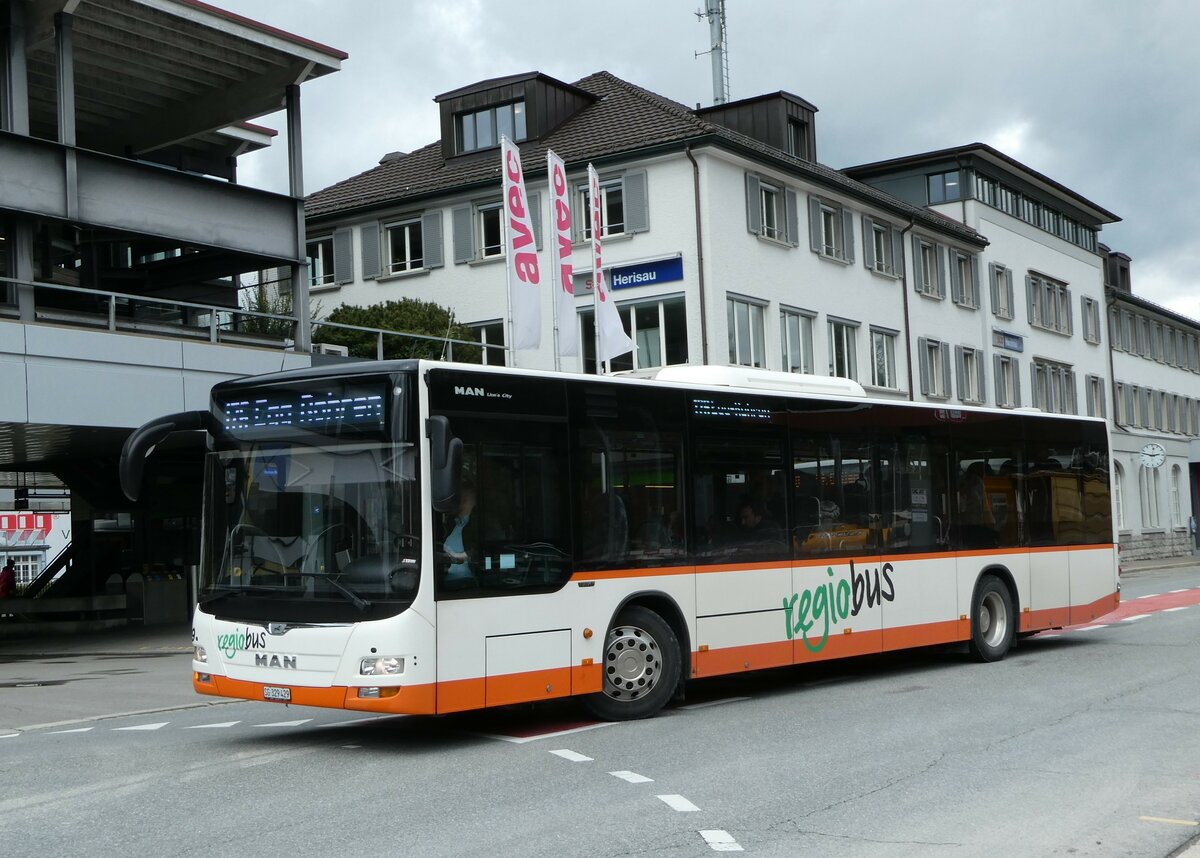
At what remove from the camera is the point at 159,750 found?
33.9 ft

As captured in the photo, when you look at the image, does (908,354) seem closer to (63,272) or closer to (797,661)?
(63,272)

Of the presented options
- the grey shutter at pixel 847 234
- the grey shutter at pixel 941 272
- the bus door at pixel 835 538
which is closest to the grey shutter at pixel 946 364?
the grey shutter at pixel 941 272

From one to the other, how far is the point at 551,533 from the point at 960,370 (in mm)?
37381

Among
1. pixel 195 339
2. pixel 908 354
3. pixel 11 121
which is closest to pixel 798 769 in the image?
pixel 195 339

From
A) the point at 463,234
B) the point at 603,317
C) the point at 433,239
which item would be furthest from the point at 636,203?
the point at 603,317

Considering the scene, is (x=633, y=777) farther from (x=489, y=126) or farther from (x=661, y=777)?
(x=489, y=126)

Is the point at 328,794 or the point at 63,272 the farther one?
the point at 63,272

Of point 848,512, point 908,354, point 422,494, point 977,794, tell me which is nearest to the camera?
point 977,794

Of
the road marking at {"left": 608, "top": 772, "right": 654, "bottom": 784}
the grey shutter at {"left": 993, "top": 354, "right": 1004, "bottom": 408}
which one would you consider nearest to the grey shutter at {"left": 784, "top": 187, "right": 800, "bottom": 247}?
the grey shutter at {"left": 993, "top": 354, "right": 1004, "bottom": 408}

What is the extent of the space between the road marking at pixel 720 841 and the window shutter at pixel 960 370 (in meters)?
40.1

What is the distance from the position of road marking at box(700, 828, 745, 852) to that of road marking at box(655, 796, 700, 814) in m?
0.51

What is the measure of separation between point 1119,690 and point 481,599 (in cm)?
616

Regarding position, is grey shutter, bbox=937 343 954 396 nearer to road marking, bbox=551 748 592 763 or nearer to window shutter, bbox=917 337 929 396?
window shutter, bbox=917 337 929 396

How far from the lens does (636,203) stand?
1358 inches
